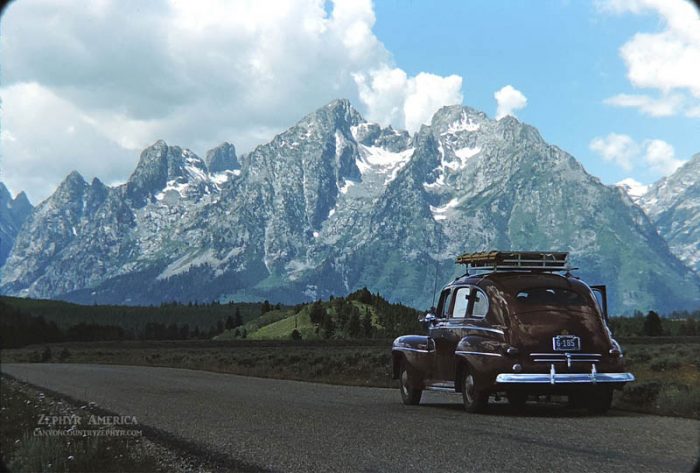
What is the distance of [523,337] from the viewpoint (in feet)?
48.4

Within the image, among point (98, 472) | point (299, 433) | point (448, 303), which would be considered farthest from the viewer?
point (448, 303)

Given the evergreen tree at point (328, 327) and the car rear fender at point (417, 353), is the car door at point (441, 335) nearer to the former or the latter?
the car rear fender at point (417, 353)

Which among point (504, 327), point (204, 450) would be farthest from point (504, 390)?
point (204, 450)

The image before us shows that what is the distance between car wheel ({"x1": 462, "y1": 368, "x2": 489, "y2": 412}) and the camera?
15.8 m

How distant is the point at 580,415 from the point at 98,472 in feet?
30.9

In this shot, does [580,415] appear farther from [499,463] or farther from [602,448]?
[499,463]

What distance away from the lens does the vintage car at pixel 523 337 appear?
14602 mm

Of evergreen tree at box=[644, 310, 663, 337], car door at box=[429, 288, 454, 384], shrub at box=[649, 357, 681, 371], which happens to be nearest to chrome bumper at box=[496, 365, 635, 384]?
car door at box=[429, 288, 454, 384]

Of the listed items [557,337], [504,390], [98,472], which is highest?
[557,337]

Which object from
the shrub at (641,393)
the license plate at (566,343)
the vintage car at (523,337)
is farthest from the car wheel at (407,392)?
the license plate at (566,343)

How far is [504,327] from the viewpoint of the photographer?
49.4 ft

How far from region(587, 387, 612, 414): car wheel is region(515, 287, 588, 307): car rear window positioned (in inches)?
73.4

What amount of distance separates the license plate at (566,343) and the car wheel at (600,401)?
1.49 meters

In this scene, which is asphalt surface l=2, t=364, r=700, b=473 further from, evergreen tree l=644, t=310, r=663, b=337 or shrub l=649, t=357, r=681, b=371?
evergreen tree l=644, t=310, r=663, b=337
